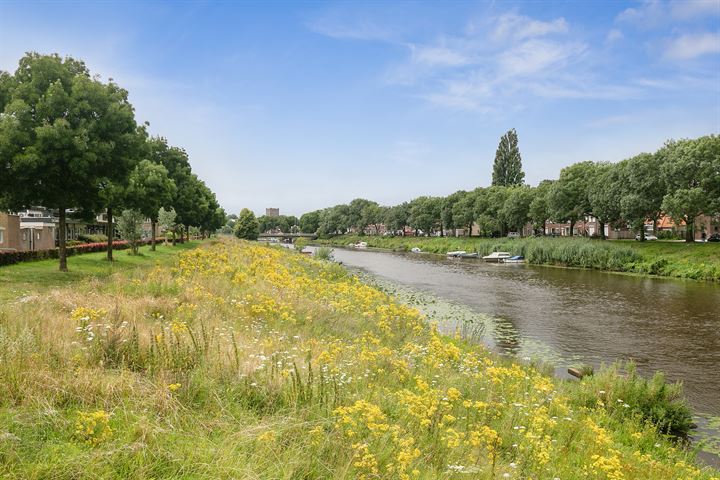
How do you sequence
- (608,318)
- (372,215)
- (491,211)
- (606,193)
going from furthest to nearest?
1. (372,215)
2. (491,211)
3. (606,193)
4. (608,318)

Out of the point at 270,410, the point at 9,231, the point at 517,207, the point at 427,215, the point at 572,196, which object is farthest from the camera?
the point at 427,215

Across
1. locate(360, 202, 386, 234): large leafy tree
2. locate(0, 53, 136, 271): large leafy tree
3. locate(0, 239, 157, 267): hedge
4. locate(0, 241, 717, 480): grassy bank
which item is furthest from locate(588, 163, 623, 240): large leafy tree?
locate(360, 202, 386, 234): large leafy tree

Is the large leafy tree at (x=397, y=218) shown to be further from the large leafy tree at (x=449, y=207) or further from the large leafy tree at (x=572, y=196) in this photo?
the large leafy tree at (x=572, y=196)

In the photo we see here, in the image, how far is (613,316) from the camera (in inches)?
1016

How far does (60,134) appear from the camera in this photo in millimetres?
21094

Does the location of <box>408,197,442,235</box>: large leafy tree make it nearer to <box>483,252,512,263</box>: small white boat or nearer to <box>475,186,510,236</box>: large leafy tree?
<box>475,186,510,236</box>: large leafy tree

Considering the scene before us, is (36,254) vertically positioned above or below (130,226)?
below

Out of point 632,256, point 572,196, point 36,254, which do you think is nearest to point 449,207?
point 572,196

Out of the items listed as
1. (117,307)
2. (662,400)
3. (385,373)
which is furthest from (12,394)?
(662,400)

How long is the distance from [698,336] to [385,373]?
62.3 feet

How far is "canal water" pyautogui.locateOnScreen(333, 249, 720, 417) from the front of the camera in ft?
55.0

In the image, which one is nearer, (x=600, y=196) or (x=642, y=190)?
(x=642, y=190)

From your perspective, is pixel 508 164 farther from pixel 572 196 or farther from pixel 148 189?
pixel 148 189

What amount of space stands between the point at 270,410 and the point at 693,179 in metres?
60.6
